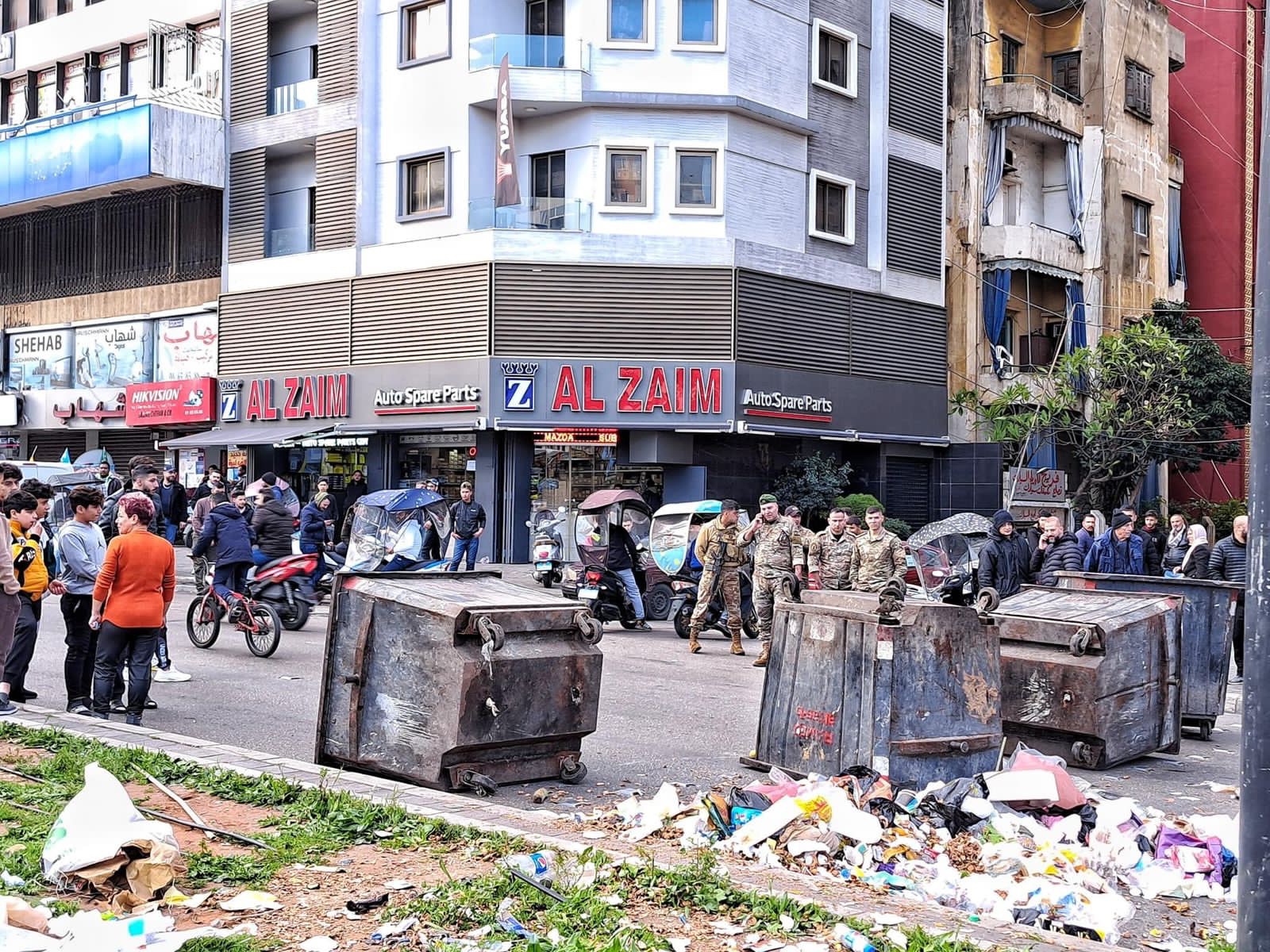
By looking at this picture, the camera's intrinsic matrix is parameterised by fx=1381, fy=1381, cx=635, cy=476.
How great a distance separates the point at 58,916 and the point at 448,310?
23.7 meters

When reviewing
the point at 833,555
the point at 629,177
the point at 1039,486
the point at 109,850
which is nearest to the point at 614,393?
the point at 629,177

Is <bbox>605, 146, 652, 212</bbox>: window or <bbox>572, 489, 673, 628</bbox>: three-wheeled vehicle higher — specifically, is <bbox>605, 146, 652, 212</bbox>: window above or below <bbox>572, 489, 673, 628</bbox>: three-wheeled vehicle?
above

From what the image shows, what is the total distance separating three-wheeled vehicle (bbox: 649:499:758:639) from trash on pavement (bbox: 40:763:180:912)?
38.3 feet

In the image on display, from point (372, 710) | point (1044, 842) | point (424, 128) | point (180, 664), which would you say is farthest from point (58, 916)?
point (424, 128)

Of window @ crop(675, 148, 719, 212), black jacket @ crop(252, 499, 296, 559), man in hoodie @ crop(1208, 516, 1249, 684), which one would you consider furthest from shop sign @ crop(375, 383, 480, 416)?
Answer: man in hoodie @ crop(1208, 516, 1249, 684)

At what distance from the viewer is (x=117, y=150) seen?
32.2 metres

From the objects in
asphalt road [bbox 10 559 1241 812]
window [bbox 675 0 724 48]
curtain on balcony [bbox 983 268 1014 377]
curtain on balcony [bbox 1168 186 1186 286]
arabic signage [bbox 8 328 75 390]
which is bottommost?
asphalt road [bbox 10 559 1241 812]

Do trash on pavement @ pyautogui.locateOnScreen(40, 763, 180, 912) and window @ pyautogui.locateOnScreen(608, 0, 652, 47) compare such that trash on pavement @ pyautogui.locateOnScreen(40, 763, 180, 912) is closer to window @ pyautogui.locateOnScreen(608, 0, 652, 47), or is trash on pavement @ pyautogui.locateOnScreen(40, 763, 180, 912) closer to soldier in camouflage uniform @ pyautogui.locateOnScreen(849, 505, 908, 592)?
soldier in camouflage uniform @ pyautogui.locateOnScreen(849, 505, 908, 592)

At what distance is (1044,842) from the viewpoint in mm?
6551

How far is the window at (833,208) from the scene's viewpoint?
30250 mm

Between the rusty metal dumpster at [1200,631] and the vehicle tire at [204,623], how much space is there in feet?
28.4

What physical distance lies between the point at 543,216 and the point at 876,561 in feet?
53.0

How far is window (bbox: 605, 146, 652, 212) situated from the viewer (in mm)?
28016

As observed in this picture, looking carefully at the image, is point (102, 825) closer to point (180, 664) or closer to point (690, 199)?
point (180, 664)
